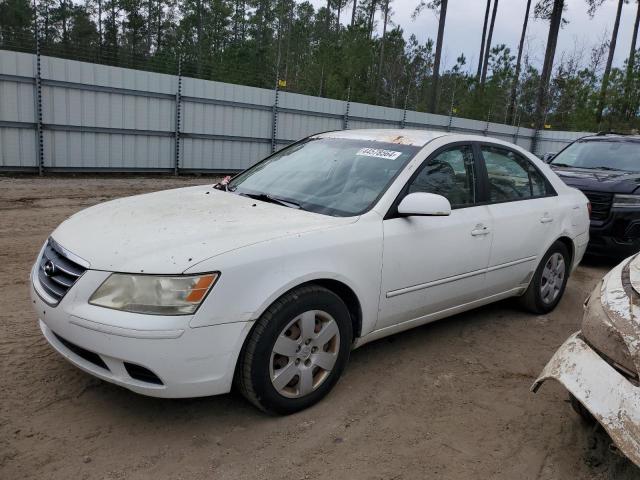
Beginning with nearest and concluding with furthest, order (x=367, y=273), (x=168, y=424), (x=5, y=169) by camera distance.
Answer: (x=168, y=424) → (x=367, y=273) → (x=5, y=169)

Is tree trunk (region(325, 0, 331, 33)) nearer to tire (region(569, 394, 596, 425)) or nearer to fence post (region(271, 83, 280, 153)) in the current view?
fence post (region(271, 83, 280, 153))

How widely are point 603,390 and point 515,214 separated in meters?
2.15

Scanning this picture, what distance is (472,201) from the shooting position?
3.95m

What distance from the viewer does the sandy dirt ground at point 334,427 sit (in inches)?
99.0

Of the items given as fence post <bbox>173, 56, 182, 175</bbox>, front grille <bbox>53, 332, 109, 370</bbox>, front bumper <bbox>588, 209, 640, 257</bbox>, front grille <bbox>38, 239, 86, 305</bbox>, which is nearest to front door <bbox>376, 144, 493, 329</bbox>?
front grille <bbox>53, 332, 109, 370</bbox>

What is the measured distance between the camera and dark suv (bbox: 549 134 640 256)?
6.60 meters

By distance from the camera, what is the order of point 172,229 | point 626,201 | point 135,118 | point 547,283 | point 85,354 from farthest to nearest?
point 135,118, point 626,201, point 547,283, point 172,229, point 85,354

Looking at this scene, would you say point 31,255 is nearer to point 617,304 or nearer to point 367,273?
point 367,273

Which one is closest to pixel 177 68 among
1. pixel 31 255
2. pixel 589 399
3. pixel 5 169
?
pixel 5 169

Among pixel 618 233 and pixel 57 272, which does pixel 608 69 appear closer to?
pixel 618 233

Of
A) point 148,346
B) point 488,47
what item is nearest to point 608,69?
point 488,47

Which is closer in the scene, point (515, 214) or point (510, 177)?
point (515, 214)

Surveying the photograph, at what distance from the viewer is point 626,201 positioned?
21.7 ft

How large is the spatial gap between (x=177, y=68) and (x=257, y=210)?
10909 millimetres
